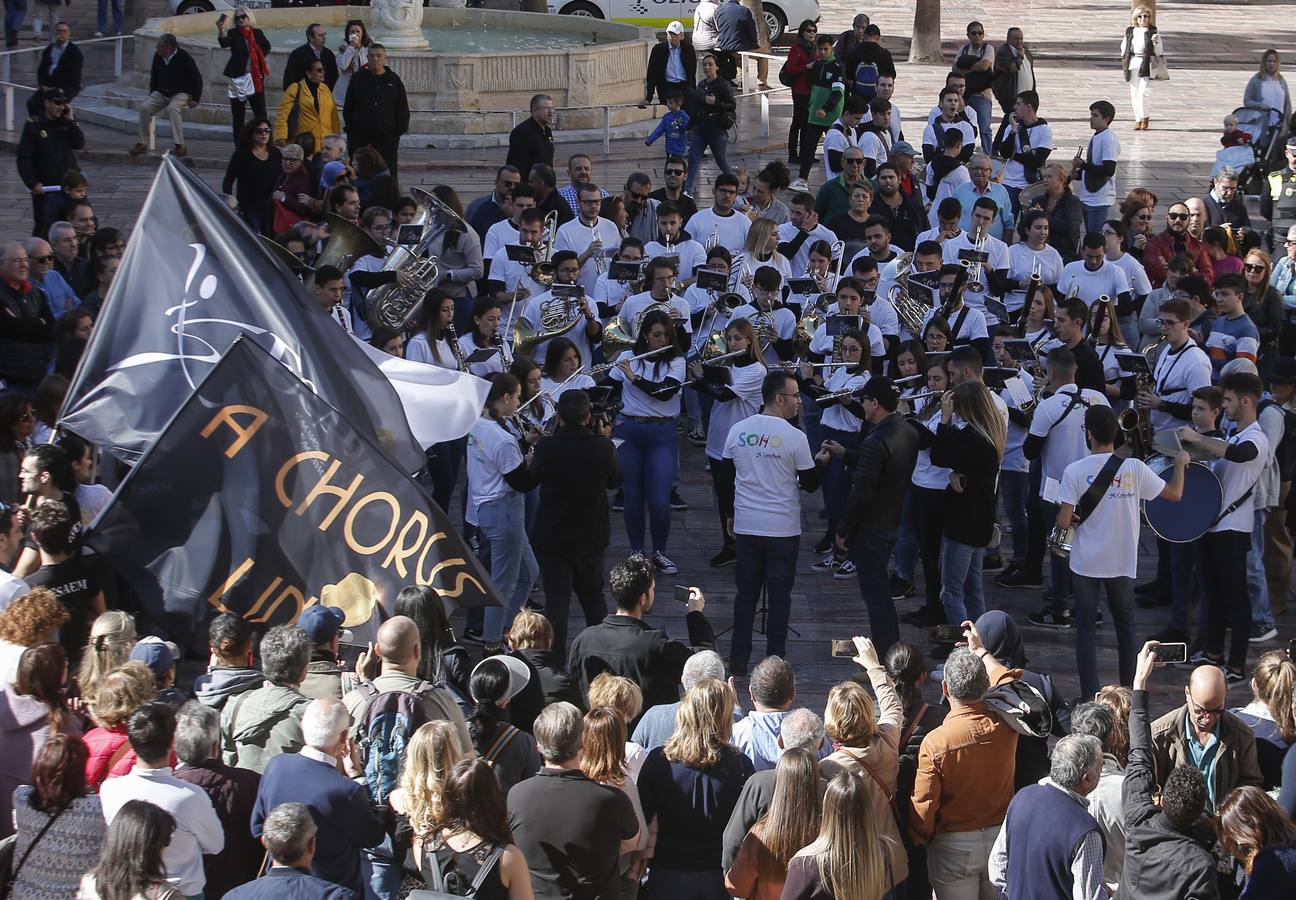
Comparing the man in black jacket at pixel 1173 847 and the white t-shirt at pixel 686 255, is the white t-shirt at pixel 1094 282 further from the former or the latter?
the man in black jacket at pixel 1173 847

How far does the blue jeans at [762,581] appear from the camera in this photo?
932 cm

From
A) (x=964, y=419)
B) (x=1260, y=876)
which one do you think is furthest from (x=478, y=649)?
(x=1260, y=876)

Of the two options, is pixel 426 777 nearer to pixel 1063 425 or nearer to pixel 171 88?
pixel 1063 425

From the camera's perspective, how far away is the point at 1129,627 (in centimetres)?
912

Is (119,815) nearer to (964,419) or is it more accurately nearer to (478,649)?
(478,649)

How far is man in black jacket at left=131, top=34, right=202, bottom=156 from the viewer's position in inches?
750

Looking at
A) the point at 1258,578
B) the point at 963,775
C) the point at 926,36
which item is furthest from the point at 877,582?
the point at 926,36

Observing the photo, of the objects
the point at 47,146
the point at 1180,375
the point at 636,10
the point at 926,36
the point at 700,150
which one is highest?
the point at 636,10

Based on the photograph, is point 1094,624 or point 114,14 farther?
point 114,14

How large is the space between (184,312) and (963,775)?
4.04 metres

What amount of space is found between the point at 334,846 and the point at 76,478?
354 centimetres

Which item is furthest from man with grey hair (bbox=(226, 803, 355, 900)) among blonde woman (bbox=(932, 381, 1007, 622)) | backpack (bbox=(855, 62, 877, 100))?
backpack (bbox=(855, 62, 877, 100))

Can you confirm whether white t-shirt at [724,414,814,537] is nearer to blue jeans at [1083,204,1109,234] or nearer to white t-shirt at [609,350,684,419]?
white t-shirt at [609,350,684,419]

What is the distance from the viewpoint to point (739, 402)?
10.8 metres
